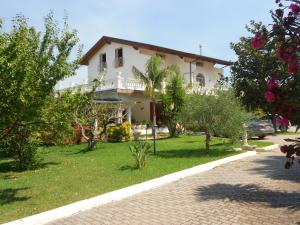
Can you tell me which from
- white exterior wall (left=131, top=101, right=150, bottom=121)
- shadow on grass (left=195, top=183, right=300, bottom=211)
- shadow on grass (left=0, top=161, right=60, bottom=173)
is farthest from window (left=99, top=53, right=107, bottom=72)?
shadow on grass (left=195, top=183, right=300, bottom=211)

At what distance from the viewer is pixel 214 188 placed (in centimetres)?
1016

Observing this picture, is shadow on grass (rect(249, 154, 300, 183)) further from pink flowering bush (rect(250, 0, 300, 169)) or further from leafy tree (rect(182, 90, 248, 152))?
pink flowering bush (rect(250, 0, 300, 169))

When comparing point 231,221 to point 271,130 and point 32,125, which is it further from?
point 271,130

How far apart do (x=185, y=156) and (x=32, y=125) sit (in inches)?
294

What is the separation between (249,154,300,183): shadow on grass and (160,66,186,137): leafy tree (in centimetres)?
1151

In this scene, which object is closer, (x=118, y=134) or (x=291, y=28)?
(x=291, y=28)

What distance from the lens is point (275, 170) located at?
1250cm

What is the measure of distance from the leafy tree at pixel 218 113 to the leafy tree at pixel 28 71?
8156mm

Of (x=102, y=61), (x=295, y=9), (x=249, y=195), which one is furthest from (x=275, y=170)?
(x=102, y=61)

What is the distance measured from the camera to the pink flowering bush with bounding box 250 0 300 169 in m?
4.23

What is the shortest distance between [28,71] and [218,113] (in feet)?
32.5

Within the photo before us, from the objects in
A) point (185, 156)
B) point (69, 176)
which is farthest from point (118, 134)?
point (69, 176)

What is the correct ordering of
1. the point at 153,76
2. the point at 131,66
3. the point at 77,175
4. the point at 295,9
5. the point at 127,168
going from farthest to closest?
the point at 131,66 → the point at 153,76 → the point at 127,168 → the point at 77,175 → the point at 295,9

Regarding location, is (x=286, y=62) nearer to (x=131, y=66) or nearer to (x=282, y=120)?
(x=282, y=120)
